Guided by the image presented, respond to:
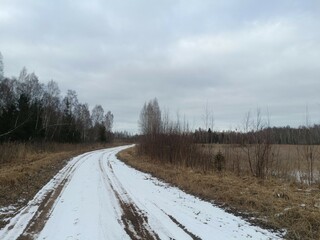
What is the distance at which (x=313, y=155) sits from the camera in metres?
14.3

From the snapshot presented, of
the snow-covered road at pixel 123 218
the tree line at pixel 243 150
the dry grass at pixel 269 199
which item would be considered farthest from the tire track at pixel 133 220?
the tree line at pixel 243 150

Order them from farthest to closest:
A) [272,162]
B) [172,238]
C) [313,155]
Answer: [272,162] < [313,155] < [172,238]

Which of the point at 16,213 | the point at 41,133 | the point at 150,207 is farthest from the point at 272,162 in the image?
the point at 41,133

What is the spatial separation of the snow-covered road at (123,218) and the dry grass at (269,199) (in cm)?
63

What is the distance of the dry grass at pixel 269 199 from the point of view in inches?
317

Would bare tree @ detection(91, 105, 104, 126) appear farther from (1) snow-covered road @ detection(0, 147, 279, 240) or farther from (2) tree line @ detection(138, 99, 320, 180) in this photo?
(1) snow-covered road @ detection(0, 147, 279, 240)

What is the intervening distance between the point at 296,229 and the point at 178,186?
7540 mm

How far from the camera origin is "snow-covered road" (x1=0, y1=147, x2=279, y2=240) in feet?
24.1

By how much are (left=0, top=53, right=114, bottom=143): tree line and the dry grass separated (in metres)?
35.4

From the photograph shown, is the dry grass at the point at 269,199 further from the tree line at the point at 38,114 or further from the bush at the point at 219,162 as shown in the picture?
the tree line at the point at 38,114

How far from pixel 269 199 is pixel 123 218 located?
15.5ft

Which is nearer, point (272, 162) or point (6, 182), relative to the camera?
point (6, 182)

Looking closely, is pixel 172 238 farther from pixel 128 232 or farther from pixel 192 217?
pixel 192 217

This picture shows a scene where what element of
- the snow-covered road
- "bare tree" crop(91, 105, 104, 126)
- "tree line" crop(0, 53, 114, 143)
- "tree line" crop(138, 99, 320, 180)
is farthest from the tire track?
"bare tree" crop(91, 105, 104, 126)
